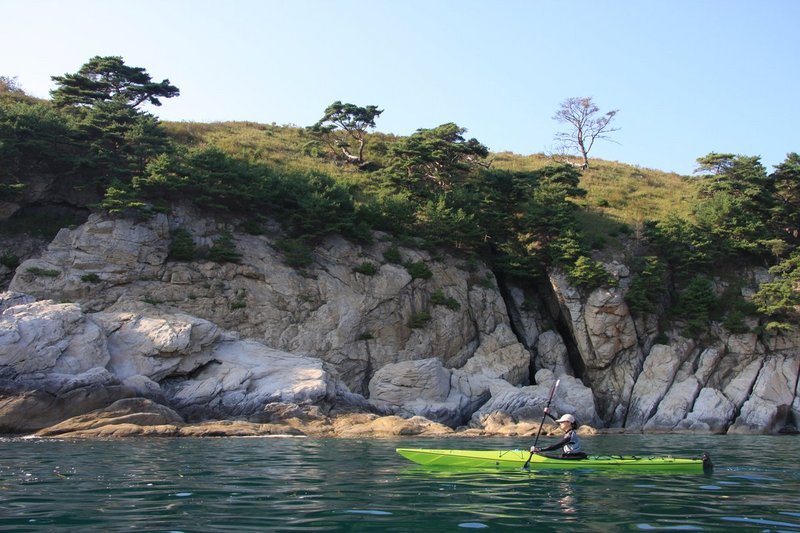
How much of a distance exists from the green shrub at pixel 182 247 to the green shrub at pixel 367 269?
7.69 meters

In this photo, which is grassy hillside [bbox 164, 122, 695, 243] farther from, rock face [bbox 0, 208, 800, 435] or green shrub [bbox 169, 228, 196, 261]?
green shrub [bbox 169, 228, 196, 261]

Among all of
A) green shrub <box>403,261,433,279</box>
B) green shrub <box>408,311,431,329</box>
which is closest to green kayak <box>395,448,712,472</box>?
green shrub <box>408,311,431,329</box>

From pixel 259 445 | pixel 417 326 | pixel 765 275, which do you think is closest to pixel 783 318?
pixel 765 275

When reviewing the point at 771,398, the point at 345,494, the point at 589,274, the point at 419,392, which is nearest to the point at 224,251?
the point at 419,392

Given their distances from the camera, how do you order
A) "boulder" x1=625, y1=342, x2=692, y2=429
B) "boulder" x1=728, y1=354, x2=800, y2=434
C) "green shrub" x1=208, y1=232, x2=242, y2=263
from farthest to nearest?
"green shrub" x1=208, y1=232, x2=242, y2=263 < "boulder" x1=625, y1=342, x2=692, y2=429 < "boulder" x1=728, y1=354, x2=800, y2=434

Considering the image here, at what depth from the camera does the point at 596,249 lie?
1427 inches

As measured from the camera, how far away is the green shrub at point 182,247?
30327 mm

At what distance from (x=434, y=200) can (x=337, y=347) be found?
11206mm

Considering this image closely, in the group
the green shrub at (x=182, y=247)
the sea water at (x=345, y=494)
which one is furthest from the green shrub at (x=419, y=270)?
the sea water at (x=345, y=494)

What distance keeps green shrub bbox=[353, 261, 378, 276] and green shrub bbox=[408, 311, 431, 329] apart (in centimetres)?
302

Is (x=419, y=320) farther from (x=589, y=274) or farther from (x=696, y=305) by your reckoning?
(x=696, y=305)

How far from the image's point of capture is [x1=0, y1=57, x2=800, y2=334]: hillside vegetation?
3155 centimetres

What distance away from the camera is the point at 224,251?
30.7 meters

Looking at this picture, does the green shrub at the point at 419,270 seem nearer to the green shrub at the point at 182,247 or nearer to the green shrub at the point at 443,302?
the green shrub at the point at 443,302
